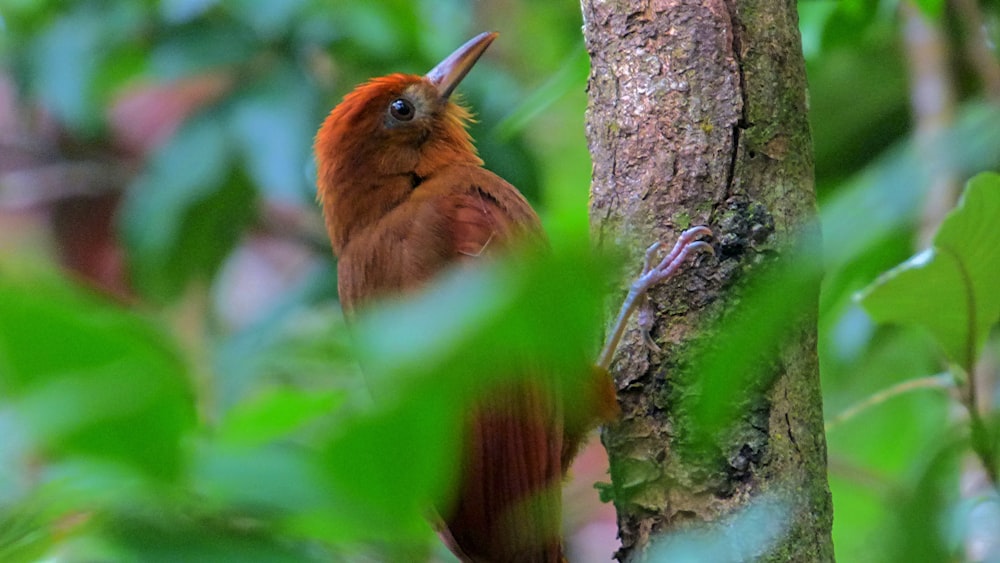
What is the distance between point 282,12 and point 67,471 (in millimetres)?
2814

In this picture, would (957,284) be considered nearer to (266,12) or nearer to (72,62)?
(266,12)

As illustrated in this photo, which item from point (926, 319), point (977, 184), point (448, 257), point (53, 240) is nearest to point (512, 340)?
point (977, 184)

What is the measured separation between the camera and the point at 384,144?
2963mm

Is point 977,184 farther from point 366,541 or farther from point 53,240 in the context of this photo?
point 53,240

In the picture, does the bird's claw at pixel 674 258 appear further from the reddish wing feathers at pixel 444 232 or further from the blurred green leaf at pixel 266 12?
the blurred green leaf at pixel 266 12

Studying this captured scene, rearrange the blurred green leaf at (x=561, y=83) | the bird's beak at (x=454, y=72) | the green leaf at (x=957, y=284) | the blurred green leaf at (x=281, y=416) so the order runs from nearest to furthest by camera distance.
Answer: the blurred green leaf at (x=281, y=416)
the green leaf at (x=957, y=284)
the blurred green leaf at (x=561, y=83)
the bird's beak at (x=454, y=72)

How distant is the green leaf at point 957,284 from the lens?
1361 mm

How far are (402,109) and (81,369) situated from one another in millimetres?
2569


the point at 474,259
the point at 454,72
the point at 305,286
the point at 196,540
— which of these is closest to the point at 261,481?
the point at 196,540

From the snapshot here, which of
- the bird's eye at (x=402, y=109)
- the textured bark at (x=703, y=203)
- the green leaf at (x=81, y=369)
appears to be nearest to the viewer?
the green leaf at (x=81, y=369)

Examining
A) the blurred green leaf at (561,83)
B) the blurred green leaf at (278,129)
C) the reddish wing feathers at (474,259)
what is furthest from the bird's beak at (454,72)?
the blurred green leaf at (561,83)

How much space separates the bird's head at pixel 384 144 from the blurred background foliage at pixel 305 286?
0.62 ft

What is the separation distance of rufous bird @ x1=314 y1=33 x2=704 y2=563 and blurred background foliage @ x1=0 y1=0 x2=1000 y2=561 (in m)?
0.22

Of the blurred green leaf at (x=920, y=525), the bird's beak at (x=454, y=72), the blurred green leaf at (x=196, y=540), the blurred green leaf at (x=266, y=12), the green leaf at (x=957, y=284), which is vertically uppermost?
the blurred green leaf at (x=266, y=12)
